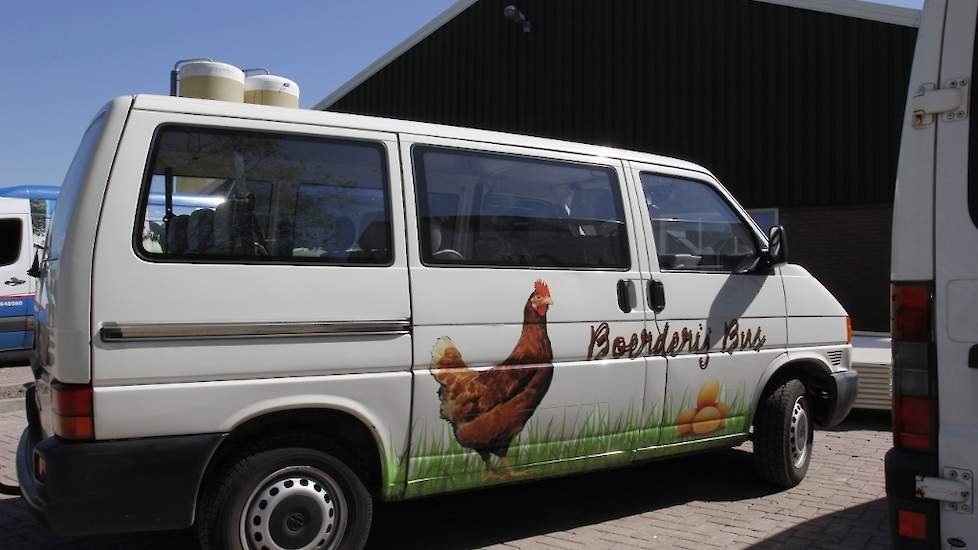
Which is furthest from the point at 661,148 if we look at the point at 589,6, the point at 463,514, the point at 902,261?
the point at 902,261

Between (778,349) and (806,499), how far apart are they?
0.99m

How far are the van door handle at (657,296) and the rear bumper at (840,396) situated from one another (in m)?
1.76

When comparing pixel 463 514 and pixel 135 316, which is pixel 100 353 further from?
pixel 463 514

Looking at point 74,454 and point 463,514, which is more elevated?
point 74,454

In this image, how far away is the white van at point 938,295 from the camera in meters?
2.74

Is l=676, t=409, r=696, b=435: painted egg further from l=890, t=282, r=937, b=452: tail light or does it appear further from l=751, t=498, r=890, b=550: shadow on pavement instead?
l=890, t=282, r=937, b=452: tail light

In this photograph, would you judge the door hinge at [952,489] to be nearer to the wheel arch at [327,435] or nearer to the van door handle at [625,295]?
the van door handle at [625,295]

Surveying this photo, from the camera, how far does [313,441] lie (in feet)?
11.7

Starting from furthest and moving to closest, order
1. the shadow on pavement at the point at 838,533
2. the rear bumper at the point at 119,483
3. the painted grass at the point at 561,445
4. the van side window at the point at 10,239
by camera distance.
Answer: the van side window at the point at 10,239, the shadow on pavement at the point at 838,533, the painted grass at the point at 561,445, the rear bumper at the point at 119,483

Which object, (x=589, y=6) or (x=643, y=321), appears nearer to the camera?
A: (x=643, y=321)

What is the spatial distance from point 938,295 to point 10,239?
1210 cm

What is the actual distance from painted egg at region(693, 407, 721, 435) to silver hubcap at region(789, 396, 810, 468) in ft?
2.29

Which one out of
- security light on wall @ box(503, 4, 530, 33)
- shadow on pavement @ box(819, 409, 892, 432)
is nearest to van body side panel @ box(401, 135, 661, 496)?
shadow on pavement @ box(819, 409, 892, 432)

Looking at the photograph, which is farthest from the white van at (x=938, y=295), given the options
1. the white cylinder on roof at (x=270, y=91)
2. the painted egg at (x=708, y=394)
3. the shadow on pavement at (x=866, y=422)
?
the shadow on pavement at (x=866, y=422)
